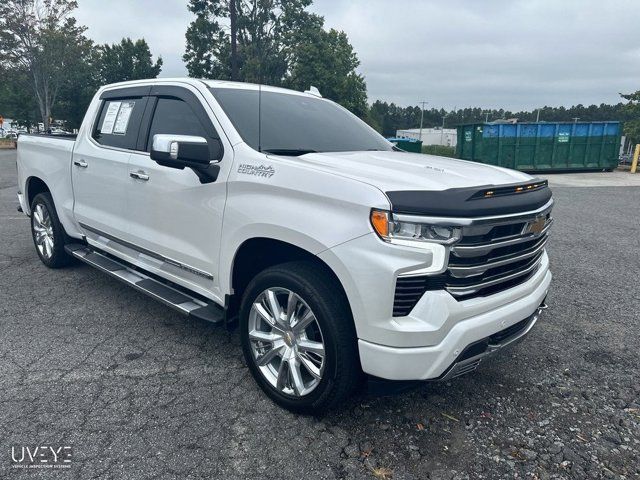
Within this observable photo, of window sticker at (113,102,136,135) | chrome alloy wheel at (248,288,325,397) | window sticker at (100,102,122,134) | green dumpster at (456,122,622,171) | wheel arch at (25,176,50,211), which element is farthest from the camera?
green dumpster at (456,122,622,171)

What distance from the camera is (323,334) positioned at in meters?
2.41

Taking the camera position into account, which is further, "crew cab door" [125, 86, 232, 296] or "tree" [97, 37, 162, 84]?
"tree" [97, 37, 162, 84]

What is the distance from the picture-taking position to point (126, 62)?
164 feet

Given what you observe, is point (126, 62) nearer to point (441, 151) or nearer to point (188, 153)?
point (441, 151)

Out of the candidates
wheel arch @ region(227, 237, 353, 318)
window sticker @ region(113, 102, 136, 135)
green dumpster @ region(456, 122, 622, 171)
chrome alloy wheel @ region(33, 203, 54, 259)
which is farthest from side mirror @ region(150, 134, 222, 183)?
green dumpster @ region(456, 122, 622, 171)

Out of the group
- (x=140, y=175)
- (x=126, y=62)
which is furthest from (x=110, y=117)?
(x=126, y=62)

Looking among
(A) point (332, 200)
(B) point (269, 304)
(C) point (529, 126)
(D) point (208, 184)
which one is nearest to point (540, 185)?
(A) point (332, 200)

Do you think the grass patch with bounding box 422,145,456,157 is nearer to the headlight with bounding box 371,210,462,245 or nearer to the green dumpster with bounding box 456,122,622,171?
the green dumpster with bounding box 456,122,622,171

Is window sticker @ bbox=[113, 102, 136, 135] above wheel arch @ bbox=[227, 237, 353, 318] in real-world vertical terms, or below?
above

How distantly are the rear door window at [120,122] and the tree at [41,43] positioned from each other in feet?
103

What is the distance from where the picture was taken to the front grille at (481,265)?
219 cm

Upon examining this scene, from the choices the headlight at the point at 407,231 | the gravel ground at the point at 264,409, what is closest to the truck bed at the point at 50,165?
the gravel ground at the point at 264,409

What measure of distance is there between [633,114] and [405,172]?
3747 centimetres

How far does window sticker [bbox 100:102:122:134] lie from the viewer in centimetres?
415
